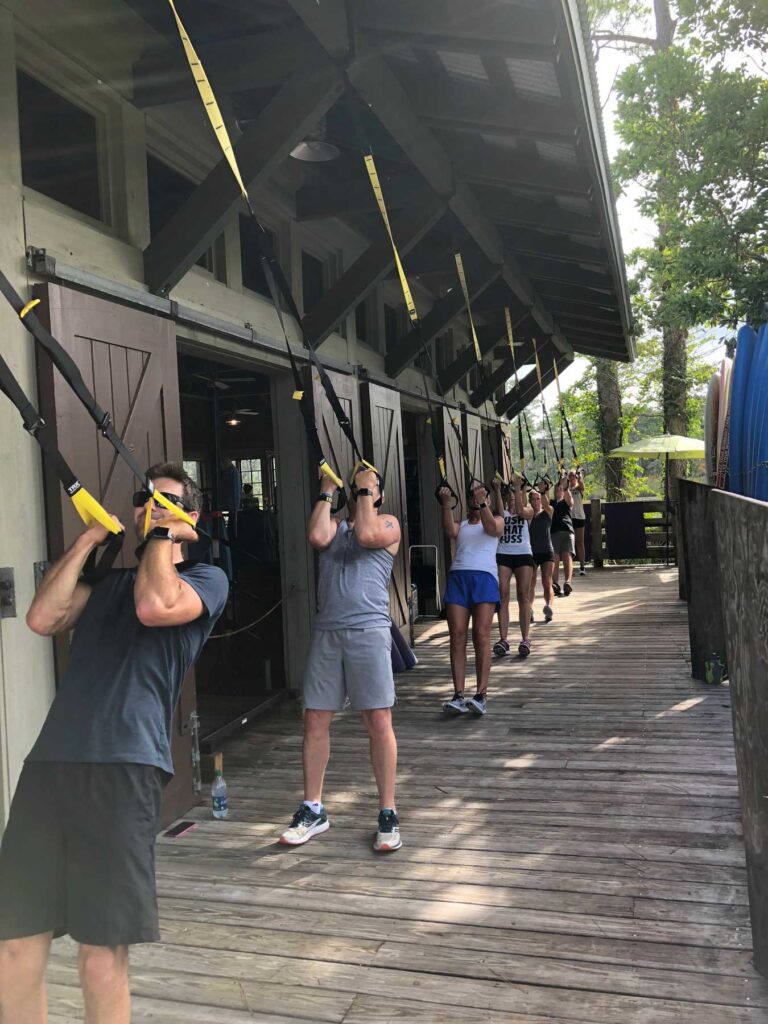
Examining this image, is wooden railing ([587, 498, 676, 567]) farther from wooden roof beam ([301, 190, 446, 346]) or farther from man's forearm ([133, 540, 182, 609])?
→ man's forearm ([133, 540, 182, 609])

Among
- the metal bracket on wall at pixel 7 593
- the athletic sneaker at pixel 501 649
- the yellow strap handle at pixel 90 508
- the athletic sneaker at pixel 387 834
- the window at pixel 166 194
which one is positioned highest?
Result: the window at pixel 166 194

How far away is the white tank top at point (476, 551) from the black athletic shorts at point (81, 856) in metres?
3.54

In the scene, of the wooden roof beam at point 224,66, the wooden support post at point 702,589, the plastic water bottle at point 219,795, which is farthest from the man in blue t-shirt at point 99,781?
the wooden support post at point 702,589

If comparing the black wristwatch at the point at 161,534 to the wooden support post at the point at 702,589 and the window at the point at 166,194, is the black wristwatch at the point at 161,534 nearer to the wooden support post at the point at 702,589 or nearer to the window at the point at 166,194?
the window at the point at 166,194

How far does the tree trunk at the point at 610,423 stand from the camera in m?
18.3

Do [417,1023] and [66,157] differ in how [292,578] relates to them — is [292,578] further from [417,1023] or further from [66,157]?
[417,1023]

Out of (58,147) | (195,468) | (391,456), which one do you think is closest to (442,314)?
(391,456)

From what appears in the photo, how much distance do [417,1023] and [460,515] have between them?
25.6 feet

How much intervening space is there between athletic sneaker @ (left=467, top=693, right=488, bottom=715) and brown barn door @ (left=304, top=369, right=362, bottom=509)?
1.82 m

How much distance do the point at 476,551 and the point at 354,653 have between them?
194 centimetres

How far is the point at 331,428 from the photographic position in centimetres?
596

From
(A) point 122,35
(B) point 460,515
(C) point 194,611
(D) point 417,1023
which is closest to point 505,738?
(D) point 417,1023

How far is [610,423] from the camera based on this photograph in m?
18.3

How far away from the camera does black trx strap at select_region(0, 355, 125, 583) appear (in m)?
1.72
